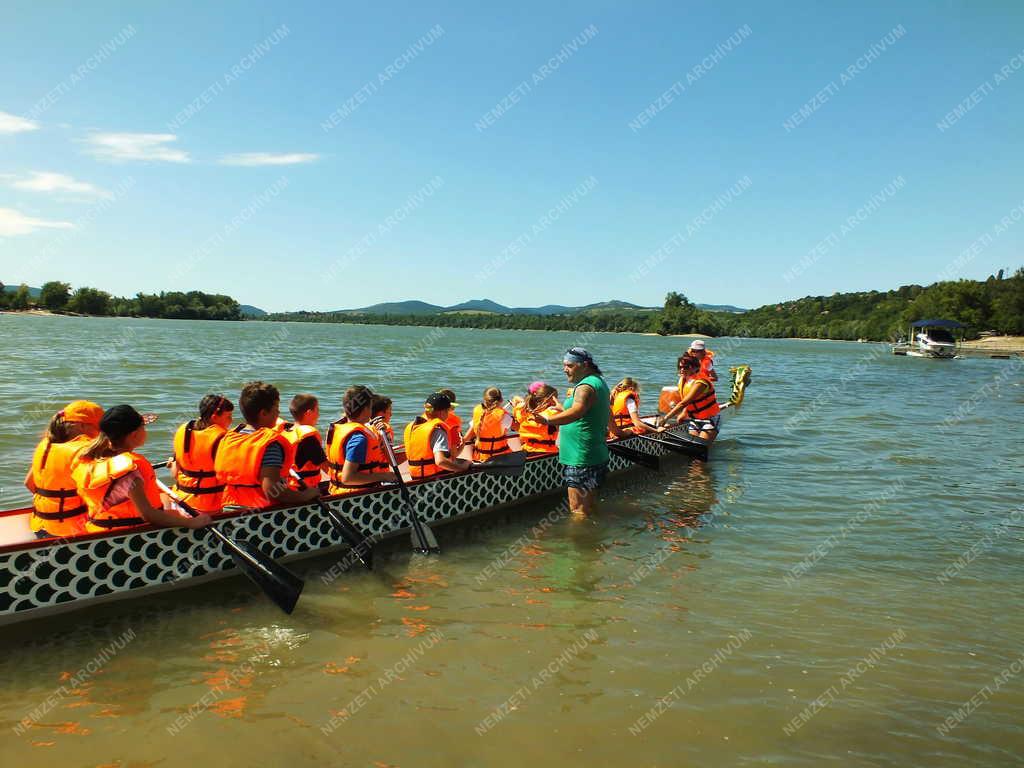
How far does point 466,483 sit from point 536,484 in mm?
1468

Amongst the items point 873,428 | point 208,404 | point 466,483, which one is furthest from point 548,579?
point 873,428

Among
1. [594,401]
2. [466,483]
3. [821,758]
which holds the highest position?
[594,401]

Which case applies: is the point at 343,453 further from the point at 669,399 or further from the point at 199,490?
the point at 669,399

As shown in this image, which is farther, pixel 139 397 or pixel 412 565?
pixel 139 397

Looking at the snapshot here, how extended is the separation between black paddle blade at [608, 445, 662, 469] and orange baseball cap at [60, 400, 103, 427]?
22.4 feet

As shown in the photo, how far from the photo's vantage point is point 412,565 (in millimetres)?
6770

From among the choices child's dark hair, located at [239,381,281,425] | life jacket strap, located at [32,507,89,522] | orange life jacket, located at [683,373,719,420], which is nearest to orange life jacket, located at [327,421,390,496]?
child's dark hair, located at [239,381,281,425]

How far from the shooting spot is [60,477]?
514 centimetres

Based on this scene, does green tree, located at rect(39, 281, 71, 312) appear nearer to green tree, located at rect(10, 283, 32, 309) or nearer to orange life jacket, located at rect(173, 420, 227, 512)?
green tree, located at rect(10, 283, 32, 309)

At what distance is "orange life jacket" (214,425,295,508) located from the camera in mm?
5758

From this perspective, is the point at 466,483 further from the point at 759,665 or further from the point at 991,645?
the point at 991,645

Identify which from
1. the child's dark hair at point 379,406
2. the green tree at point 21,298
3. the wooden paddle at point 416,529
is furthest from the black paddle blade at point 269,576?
the green tree at point 21,298

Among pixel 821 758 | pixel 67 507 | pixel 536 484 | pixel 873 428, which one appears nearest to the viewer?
pixel 821 758

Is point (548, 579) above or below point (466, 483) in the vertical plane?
below
